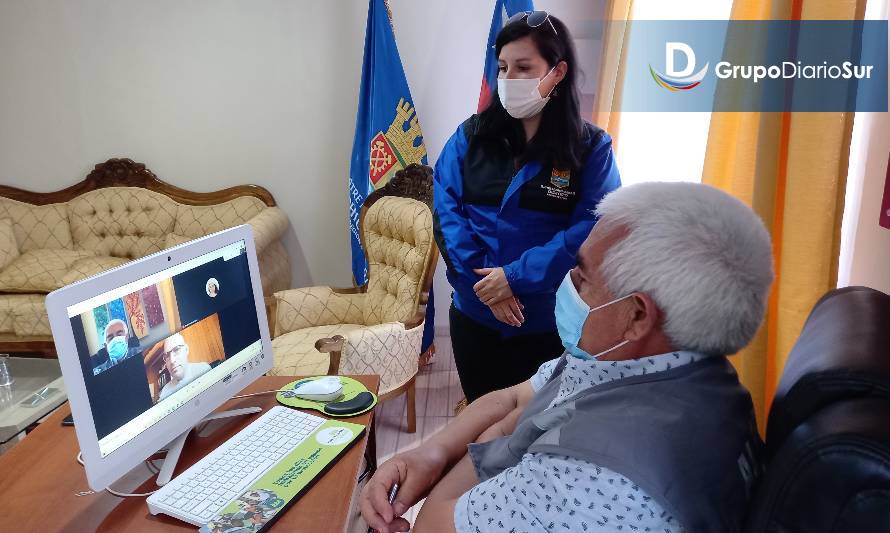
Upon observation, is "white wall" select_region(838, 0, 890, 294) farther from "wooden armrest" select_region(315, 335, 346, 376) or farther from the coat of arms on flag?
the coat of arms on flag

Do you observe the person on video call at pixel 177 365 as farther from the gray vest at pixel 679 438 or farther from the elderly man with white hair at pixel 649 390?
the gray vest at pixel 679 438

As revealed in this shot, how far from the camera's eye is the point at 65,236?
3904 millimetres

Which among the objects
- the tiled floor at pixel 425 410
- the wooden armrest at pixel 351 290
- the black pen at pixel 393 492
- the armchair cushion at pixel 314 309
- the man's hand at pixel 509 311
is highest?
the man's hand at pixel 509 311

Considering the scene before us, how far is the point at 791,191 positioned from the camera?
1407mm

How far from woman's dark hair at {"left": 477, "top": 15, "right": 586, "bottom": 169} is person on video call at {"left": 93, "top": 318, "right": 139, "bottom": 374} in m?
1.22

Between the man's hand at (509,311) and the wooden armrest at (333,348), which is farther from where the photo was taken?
the wooden armrest at (333,348)

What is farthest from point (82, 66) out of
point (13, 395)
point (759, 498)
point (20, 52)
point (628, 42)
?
point (759, 498)

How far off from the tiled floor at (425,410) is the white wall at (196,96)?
40.6 inches

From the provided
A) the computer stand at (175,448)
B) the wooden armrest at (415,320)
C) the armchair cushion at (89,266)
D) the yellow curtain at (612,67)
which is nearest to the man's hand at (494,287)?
the computer stand at (175,448)

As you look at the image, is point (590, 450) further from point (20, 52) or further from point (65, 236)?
point (20, 52)

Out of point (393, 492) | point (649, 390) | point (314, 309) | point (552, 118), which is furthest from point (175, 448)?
point (314, 309)

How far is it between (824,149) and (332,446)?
1.24m

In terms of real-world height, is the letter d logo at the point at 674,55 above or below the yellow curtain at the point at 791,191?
above

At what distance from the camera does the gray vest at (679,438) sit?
806mm
